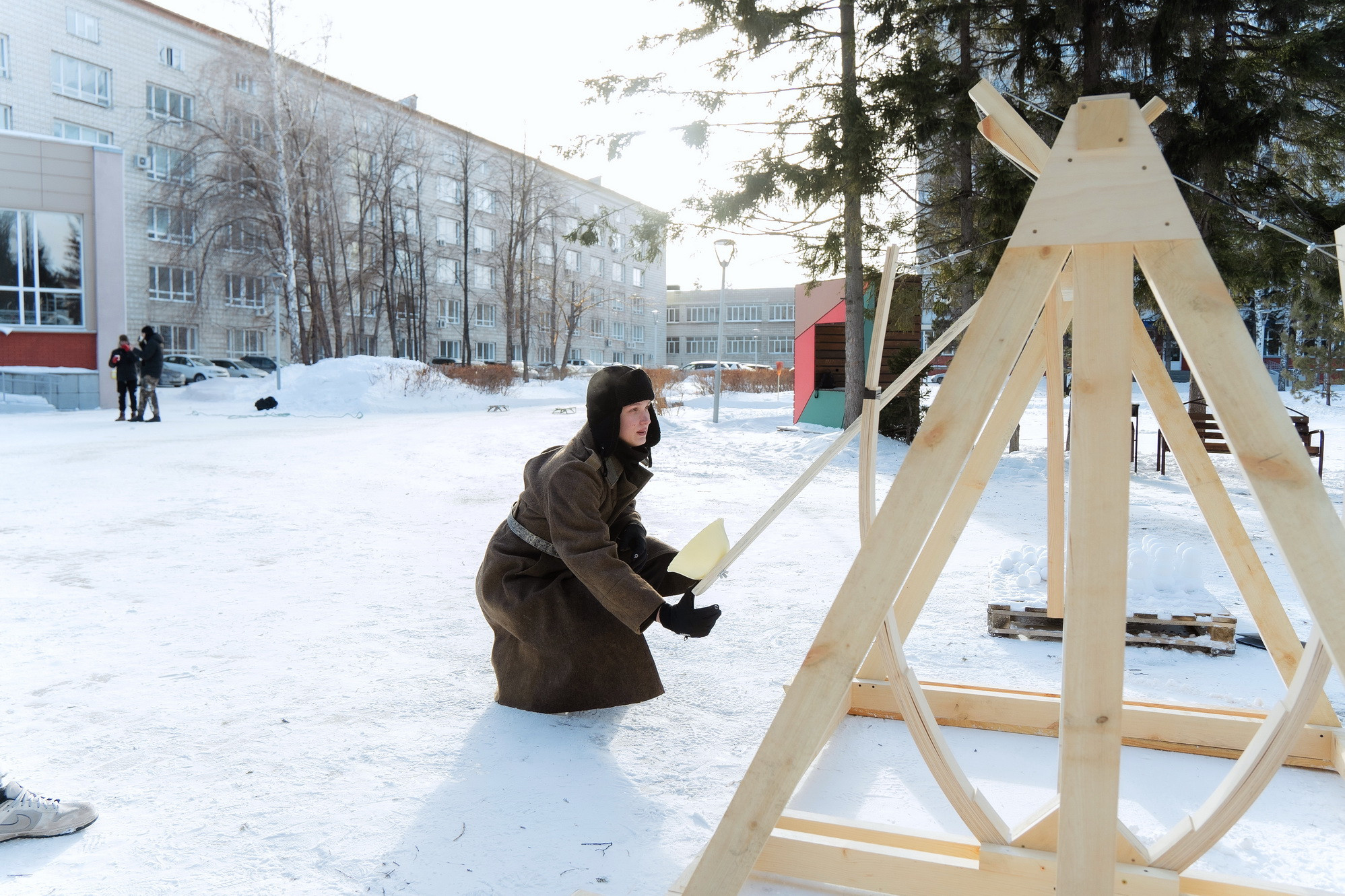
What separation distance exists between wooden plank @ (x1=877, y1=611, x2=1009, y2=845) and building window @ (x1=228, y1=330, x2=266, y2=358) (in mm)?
36901

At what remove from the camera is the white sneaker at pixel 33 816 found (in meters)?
2.02

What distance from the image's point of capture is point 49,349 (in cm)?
1830

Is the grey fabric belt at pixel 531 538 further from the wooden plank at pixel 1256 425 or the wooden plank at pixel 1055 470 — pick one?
the wooden plank at pixel 1256 425

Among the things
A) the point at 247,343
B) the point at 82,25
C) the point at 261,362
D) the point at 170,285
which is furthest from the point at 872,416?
the point at 247,343

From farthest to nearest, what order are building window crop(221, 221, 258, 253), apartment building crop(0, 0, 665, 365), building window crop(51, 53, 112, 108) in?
building window crop(51, 53, 112, 108) < building window crop(221, 221, 258, 253) < apartment building crop(0, 0, 665, 365)

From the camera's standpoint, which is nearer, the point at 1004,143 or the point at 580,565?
the point at 1004,143

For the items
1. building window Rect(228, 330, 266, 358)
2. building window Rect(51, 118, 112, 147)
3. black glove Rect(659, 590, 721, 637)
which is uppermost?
building window Rect(51, 118, 112, 147)

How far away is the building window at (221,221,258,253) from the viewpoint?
2465 centimetres

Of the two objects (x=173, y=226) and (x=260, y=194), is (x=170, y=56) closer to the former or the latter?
(x=173, y=226)

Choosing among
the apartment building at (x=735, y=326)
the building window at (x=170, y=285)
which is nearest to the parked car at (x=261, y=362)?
the building window at (x=170, y=285)

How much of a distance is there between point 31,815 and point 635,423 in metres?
1.78

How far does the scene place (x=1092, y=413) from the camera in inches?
58.4

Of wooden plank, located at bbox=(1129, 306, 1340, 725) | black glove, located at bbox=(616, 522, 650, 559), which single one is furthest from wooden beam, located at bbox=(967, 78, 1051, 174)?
black glove, located at bbox=(616, 522, 650, 559)

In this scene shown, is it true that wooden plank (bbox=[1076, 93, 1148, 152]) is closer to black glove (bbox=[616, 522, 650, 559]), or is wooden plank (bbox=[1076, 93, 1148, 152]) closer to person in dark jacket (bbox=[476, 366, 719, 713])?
person in dark jacket (bbox=[476, 366, 719, 713])
